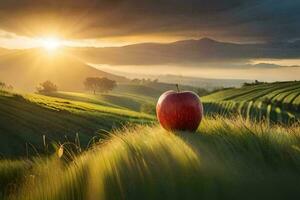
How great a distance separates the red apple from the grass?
580 millimetres

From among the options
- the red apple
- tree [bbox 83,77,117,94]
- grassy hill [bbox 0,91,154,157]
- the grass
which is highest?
the red apple

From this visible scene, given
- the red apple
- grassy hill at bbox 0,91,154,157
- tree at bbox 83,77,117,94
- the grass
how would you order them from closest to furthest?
the grass
the red apple
grassy hill at bbox 0,91,154,157
tree at bbox 83,77,117,94

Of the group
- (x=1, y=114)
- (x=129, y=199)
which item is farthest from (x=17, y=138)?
(x=129, y=199)

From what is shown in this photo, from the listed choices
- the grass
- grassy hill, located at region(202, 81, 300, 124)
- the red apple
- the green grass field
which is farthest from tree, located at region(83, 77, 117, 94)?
the grass

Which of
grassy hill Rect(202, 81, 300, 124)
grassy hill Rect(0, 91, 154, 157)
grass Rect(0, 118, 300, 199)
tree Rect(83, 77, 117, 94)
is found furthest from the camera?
tree Rect(83, 77, 117, 94)

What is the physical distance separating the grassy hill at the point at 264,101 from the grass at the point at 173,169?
59.7 meters

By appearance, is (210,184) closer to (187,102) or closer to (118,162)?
(118,162)

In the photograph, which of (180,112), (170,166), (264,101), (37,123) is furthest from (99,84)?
(170,166)

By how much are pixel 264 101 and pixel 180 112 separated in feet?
284

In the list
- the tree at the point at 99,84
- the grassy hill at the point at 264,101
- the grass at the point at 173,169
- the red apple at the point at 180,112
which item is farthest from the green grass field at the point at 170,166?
the tree at the point at 99,84

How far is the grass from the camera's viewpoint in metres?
5.54

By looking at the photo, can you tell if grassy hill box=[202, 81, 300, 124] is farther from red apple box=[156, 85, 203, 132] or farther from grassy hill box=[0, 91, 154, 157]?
red apple box=[156, 85, 203, 132]

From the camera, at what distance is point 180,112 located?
25.5 feet

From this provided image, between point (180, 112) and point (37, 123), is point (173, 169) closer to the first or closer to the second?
point (180, 112)
